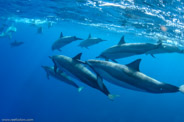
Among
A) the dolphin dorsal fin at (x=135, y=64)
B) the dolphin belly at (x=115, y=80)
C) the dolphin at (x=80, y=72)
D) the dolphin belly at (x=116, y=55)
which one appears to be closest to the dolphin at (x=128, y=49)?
the dolphin belly at (x=116, y=55)

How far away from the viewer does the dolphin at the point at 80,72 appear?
3.88 m

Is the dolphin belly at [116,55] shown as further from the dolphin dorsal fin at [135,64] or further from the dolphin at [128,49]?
the dolphin dorsal fin at [135,64]

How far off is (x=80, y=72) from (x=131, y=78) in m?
1.40

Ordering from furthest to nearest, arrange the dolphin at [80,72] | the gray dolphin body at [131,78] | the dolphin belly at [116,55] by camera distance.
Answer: the dolphin belly at [116,55] < the dolphin at [80,72] < the gray dolphin body at [131,78]

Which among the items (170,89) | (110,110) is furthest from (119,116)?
(170,89)

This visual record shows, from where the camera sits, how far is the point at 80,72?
14.6 feet

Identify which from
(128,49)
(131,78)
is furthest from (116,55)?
(131,78)

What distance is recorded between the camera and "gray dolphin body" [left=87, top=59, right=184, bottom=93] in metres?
3.77

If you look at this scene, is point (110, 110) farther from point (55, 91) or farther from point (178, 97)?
point (178, 97)

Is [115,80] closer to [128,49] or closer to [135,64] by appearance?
[135,64]

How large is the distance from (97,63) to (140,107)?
89.3 ft

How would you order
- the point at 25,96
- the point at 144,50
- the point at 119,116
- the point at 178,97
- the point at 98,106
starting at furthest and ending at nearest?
the point at 178,97
the point at 25,96
the point at 98,106
the point at 119,116
the point at 144,50

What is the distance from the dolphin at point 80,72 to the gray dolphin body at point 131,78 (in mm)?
269

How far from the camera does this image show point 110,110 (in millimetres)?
26234
